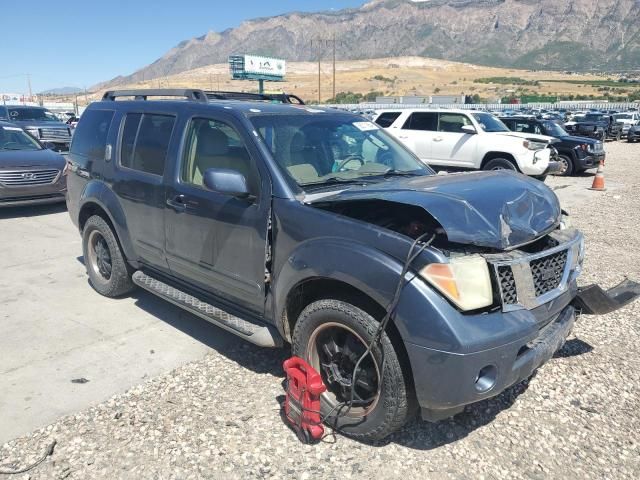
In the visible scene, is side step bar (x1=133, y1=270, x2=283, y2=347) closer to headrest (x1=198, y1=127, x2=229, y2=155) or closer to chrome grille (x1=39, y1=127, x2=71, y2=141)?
headrest (x1=198, y1=127, x2=229, y2=155)

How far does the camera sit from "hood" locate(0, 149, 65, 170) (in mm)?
9282

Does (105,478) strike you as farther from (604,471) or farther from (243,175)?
(604,471)

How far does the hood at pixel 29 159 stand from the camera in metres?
9.28

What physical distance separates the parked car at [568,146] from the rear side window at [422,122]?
167 inches

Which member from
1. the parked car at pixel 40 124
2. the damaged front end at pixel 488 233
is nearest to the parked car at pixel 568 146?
the parked car at pixel 40 124

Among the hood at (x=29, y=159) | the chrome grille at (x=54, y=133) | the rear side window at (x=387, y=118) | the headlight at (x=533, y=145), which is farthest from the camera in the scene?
the chrome grille at (x=54, y=133)

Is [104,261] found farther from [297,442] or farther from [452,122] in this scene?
[452,122]

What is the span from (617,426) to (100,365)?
11.8 feet

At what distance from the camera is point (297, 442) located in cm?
317

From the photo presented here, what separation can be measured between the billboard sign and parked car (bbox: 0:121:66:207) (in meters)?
68.6

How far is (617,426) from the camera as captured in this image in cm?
334

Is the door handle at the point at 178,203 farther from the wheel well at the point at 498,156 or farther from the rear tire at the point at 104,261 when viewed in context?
the wheel well at the point at 498,156

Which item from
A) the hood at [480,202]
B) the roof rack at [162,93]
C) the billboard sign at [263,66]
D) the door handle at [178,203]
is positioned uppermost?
the billboard sign at [263,66]

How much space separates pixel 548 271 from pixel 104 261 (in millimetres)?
4187
